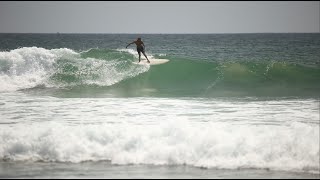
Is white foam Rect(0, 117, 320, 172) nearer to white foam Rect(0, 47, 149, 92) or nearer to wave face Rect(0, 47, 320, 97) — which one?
wave face Rect(0, 47, 320, 97)

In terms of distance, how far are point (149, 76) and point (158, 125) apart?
9091 mm

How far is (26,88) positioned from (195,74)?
23.5 ft

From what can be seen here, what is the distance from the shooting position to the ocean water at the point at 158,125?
7.88 m

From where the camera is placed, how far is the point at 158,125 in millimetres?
9852

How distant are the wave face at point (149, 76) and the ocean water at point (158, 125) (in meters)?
0.05

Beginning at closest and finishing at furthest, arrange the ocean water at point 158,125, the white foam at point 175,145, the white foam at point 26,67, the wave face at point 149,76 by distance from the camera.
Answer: the ocean water at point 158,125, the white foam at point 175,145, the wave face at point 149,76, the white foam at point 26,67

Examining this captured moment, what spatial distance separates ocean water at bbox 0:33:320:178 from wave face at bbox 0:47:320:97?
5cm

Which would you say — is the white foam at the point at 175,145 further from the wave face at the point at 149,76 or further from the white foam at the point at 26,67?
the white foam at the point at 26,67

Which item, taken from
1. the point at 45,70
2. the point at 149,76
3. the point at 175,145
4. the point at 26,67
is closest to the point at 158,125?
the point at 175,145

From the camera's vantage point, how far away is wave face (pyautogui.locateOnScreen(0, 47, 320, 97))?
643 inches

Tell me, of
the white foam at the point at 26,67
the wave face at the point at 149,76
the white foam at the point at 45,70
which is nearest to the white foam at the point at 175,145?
the wave face at the point at 149,76

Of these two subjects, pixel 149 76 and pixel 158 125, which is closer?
pixel 158 125

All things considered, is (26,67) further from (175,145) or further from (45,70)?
(175,145)

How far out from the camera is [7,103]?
13586 mm
